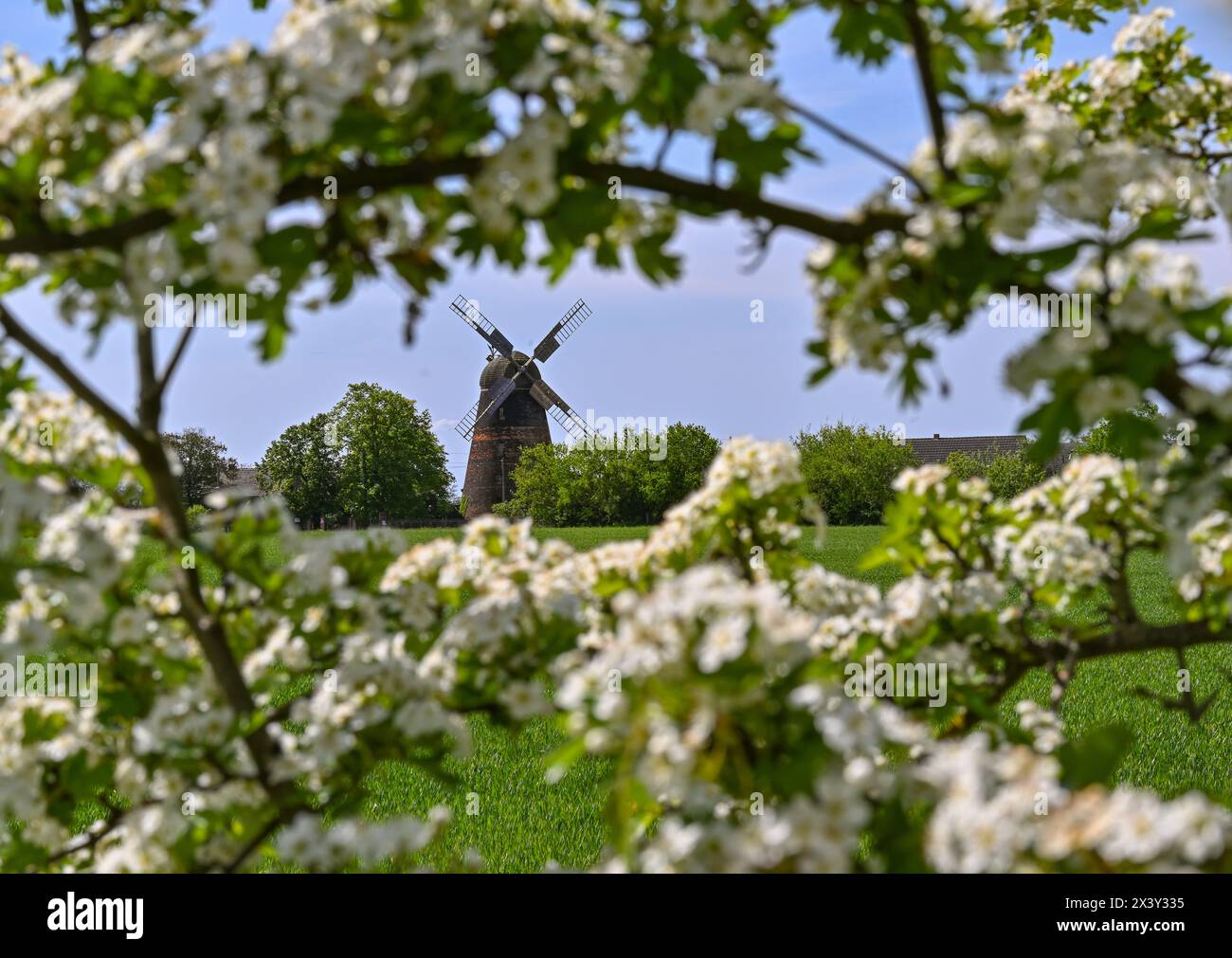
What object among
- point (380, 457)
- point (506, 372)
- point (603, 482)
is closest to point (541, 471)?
point (603, 482)

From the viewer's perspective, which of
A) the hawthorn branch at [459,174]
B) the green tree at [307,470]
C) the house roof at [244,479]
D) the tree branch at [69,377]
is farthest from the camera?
the house roof at [244,479]

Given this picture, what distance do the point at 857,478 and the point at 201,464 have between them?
152 feet

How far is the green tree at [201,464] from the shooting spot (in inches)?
2879

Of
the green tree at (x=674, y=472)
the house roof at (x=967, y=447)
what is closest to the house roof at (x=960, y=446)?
the house roof at (x=967, y=447)

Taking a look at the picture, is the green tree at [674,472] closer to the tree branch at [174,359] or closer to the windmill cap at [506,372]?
the windmill cap at [506,372]

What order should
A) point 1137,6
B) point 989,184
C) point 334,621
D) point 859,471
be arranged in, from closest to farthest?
1. point 989,184
2. point 334,621
3. point 1137,6
4. point 859,471

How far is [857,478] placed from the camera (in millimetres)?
60844

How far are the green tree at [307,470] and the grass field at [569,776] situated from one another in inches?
2312

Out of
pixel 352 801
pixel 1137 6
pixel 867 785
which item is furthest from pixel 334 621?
pixel 1137 6
